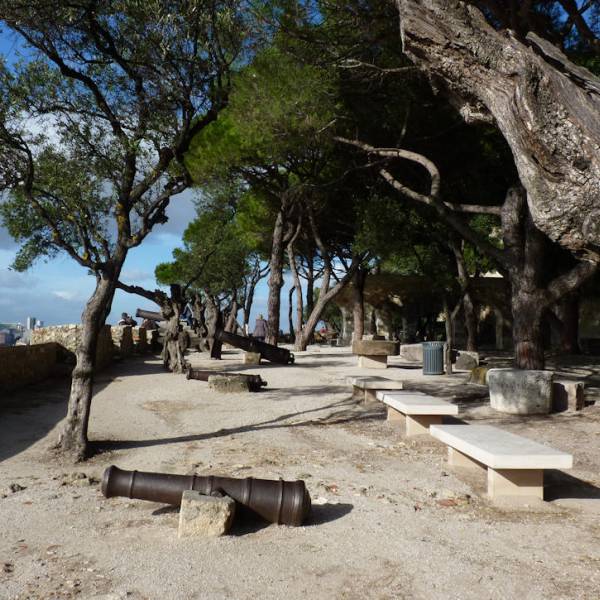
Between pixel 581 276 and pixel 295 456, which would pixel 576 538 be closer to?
pixel 295 456

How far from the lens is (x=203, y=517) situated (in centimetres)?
428

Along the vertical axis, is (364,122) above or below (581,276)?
above

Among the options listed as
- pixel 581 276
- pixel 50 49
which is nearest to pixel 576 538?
pixel 581 276

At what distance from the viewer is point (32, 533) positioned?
4.43m

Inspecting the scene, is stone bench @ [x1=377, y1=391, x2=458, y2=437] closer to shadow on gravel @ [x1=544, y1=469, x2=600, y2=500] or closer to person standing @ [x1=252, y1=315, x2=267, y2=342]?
shadow on gravel @ [x1=544, y1=469, x2=600, y2=500]

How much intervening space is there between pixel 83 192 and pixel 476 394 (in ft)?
24.4

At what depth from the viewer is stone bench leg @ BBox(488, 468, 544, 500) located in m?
5.16

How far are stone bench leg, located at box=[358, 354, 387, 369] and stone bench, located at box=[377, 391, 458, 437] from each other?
7.85 m

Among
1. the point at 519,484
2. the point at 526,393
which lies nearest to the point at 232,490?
the point at 519,484

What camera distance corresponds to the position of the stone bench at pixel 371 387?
10.2m

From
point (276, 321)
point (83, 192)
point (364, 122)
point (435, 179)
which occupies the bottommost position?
point (276, 321)

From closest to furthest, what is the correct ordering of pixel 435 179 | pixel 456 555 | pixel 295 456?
pixel 456 555 < pixel 295 456 < pixel 435 179

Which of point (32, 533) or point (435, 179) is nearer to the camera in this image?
point (32, 533)

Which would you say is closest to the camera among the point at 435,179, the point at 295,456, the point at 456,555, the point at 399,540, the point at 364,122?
the point at 456,555
